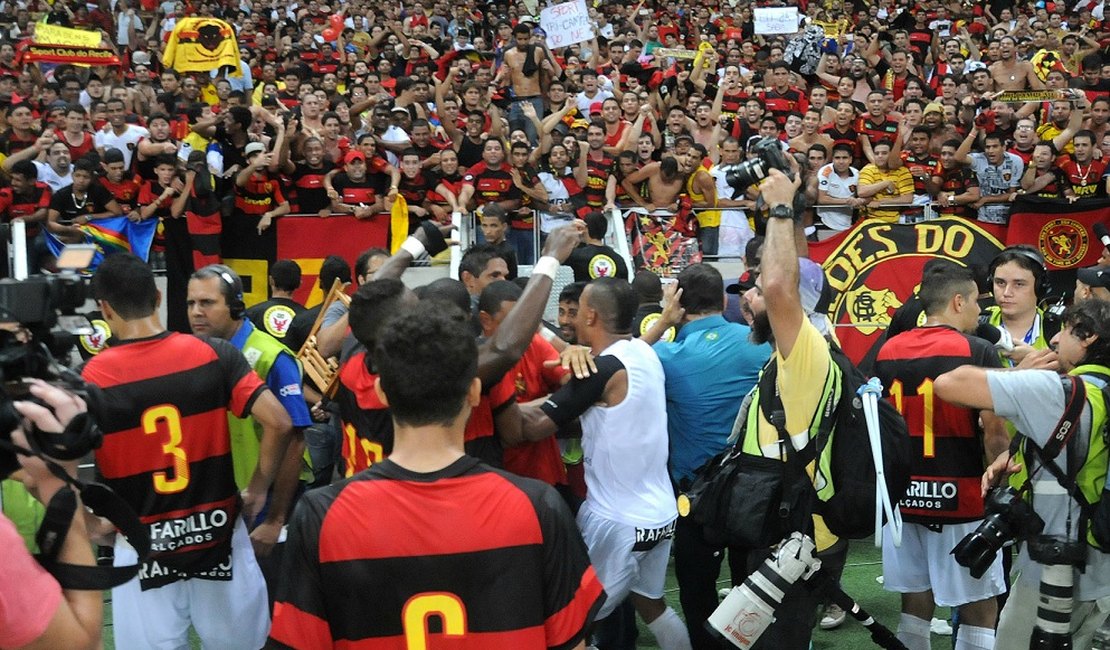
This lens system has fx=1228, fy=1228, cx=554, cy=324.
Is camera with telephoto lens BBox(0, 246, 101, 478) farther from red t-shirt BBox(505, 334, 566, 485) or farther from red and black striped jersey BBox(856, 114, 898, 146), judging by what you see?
red and black striped jersey BBox(856, 114, 898, 146)

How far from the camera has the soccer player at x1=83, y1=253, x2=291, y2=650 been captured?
427 cm

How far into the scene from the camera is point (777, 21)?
19.3 meters

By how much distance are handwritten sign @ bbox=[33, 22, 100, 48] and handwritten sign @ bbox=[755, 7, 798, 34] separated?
979 cm

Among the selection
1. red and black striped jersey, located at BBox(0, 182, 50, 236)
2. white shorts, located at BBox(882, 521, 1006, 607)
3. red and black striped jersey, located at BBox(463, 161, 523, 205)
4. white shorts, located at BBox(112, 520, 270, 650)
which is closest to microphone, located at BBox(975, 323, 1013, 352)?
white shorts, located at BBox(882, 521, 1006, 607)

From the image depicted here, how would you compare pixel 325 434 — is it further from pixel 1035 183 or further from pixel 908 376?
pixel 1035 183

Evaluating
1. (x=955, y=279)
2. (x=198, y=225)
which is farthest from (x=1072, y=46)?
(x=955, y=279)

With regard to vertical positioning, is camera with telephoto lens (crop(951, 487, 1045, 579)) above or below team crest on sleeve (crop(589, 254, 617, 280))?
below

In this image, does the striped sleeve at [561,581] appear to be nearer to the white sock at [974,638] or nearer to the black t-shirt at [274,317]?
the white sock at [974,638]

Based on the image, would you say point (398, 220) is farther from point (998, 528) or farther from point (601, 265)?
point (998, 528)

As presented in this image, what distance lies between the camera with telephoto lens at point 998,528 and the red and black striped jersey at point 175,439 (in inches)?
105

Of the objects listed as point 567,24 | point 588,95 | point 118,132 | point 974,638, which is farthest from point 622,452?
point 567,24

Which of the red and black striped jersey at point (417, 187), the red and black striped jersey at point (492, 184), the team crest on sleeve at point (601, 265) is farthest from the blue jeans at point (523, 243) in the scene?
the team crest on sleeve at point (601, 265)

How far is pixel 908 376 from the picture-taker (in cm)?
533

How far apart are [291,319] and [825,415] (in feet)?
12.8
